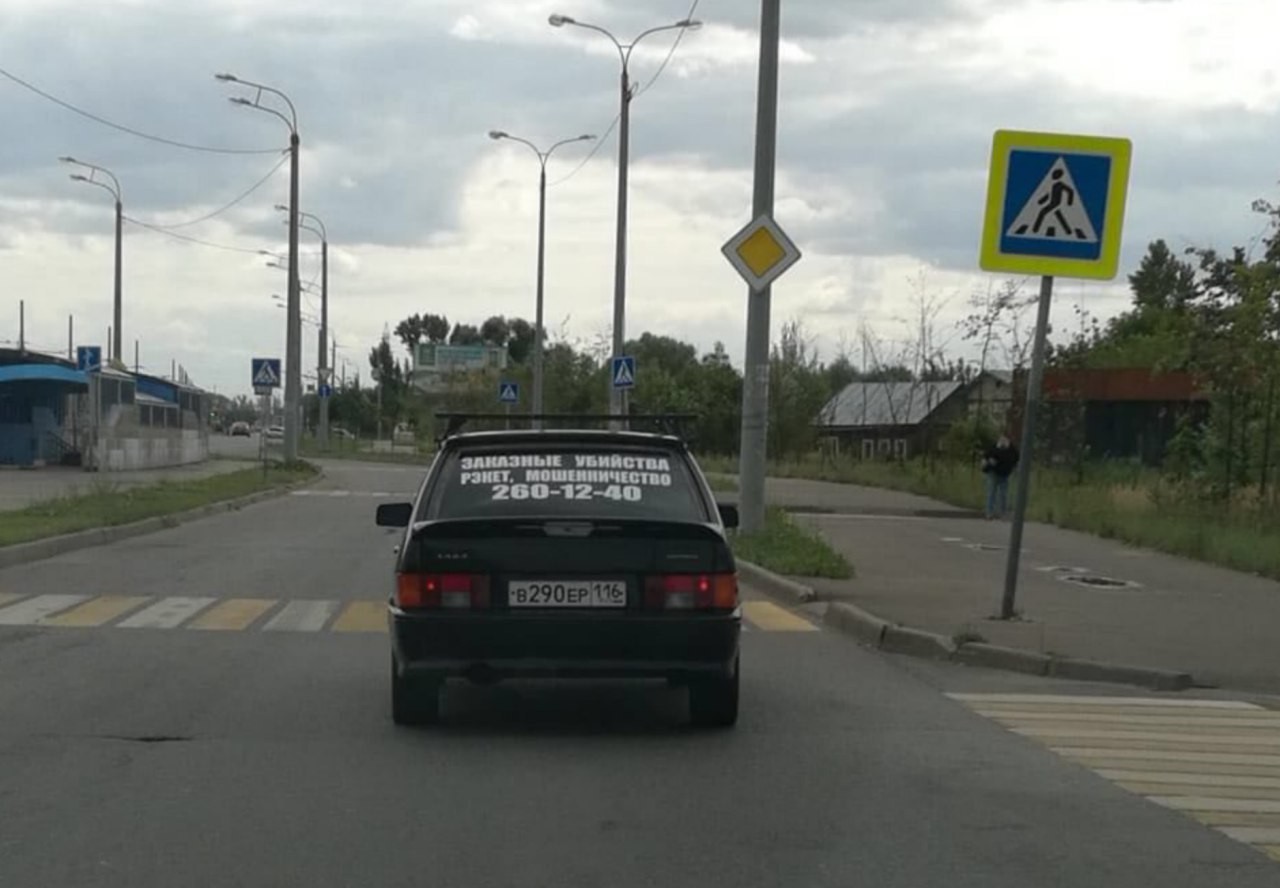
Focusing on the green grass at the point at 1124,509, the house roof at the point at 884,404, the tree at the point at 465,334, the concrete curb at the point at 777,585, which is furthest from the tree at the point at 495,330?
the concrete curb at the point at 777,585

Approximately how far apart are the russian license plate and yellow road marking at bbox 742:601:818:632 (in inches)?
222

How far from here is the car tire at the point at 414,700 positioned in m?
9.02

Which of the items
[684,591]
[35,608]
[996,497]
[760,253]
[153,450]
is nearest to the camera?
[684,591]

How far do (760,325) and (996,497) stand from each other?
11.9 metres

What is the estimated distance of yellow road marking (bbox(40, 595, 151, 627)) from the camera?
1371 centimetres

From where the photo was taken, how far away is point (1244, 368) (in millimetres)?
26219

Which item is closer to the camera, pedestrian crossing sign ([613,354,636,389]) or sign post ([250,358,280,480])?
pedestrian crossing sign ([613,354,636,389])

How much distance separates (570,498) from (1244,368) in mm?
19649

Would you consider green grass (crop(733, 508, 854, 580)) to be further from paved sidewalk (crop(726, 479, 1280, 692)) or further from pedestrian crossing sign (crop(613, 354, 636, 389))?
pedestrian crossing sign (crop(613, 354, 636, 389))

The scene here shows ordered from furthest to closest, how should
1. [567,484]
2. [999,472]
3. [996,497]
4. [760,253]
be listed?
[996,497], [999,472], [760,253], [567,484]

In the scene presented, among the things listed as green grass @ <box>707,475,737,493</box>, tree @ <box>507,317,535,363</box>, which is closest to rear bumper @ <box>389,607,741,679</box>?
green grass @ <box>707,475,737,493</box>

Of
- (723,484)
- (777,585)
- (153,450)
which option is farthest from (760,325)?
(153,450)

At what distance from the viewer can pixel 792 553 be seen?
1861 cm

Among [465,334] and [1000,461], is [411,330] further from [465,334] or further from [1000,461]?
[1000,461]
